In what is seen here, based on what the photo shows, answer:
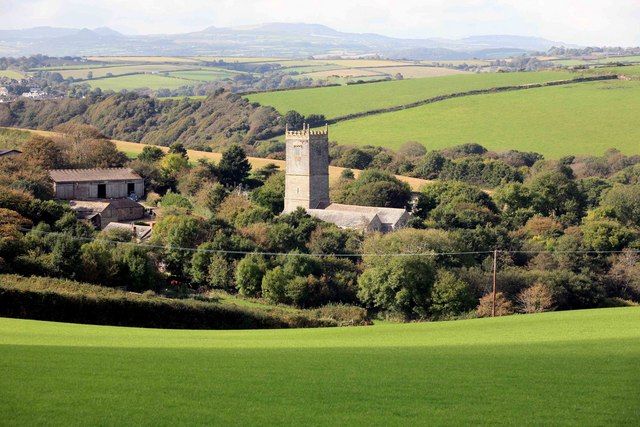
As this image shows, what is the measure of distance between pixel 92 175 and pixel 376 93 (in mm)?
54194

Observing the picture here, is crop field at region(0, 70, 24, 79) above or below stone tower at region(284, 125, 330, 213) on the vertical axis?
above

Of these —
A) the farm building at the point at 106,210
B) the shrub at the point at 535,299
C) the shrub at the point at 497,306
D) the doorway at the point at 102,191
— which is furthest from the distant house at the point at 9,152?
the shrub at the point at 535,299

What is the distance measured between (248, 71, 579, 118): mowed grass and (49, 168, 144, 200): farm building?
4154cm

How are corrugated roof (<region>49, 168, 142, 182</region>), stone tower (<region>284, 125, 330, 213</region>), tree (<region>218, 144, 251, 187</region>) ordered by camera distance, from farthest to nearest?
tree (<region>218, 144, 251, 187</region>)
corrugated roof (<region>49, 168, 142, 182</region>)
stone tower (<region>284, 125, 330, 213</region>)

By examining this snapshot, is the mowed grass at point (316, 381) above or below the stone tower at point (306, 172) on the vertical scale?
above

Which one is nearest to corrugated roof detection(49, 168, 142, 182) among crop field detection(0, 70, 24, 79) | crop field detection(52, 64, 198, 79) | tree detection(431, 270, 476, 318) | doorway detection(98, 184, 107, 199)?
doorway detection(98, 184, 107, 199)

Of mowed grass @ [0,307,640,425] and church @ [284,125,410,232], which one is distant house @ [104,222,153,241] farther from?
mowed grass @ [0,307,640,425]

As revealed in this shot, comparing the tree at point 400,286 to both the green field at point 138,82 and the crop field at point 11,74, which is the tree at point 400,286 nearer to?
the green field at point 138,82

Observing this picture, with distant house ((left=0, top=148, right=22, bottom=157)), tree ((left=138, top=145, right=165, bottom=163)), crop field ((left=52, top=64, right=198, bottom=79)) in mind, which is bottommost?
tree ((left=138, top=145, right=165, bottom=163))

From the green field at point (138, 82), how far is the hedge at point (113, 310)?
384ft

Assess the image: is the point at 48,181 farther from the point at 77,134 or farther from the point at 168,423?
the point at 168,423

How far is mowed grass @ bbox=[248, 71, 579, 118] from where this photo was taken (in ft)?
339

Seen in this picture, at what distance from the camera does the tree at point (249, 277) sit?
40.6 meters

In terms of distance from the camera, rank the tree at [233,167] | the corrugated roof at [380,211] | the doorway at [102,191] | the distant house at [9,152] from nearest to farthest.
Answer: the corrugated roof at [380,211] < the doorway at [102,191] < the distant house at [9,152] < the tree at [233,167]
